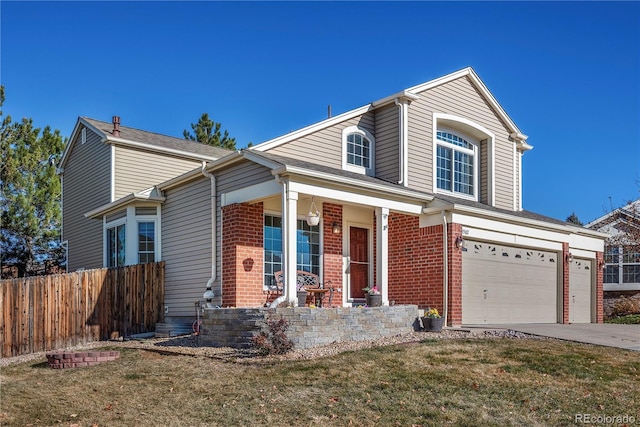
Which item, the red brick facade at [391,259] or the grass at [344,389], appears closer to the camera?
the grass at [344,389]

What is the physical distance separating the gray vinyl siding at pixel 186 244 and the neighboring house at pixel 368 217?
4 centimetres

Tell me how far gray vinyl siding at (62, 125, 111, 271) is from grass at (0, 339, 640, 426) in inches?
344

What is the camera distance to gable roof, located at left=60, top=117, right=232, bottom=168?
57.7ft

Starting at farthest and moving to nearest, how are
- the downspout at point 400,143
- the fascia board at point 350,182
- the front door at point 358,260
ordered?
the downspout at point 400,143 < the front door at point 358,260 < the fascia board at point 350,182

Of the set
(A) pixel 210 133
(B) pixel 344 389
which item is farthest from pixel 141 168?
(A) pixel 210 133

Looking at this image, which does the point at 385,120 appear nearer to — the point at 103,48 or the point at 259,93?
the point at 259,93

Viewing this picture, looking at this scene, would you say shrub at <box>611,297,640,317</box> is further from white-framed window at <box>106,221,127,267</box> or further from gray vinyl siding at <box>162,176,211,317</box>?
white-framed window at <box>106,221,127,267</box>

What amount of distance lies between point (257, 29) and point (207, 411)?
990 cm

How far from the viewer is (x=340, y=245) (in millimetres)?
14164

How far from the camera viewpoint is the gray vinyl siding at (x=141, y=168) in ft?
57.3

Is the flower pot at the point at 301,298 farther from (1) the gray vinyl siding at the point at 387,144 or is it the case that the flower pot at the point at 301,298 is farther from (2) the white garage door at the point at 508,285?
(1) the gray vinyl siding at the point at 387,144

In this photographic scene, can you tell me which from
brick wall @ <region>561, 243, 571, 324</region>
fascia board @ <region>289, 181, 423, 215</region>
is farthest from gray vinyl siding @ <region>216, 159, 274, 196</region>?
brick wall @ <region>561, 243, 571, 324</region>

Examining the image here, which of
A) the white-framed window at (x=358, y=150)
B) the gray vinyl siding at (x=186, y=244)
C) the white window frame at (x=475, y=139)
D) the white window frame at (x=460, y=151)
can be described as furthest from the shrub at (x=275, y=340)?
the white window frame at (x=475, y=139)

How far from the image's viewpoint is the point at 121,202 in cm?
1555
